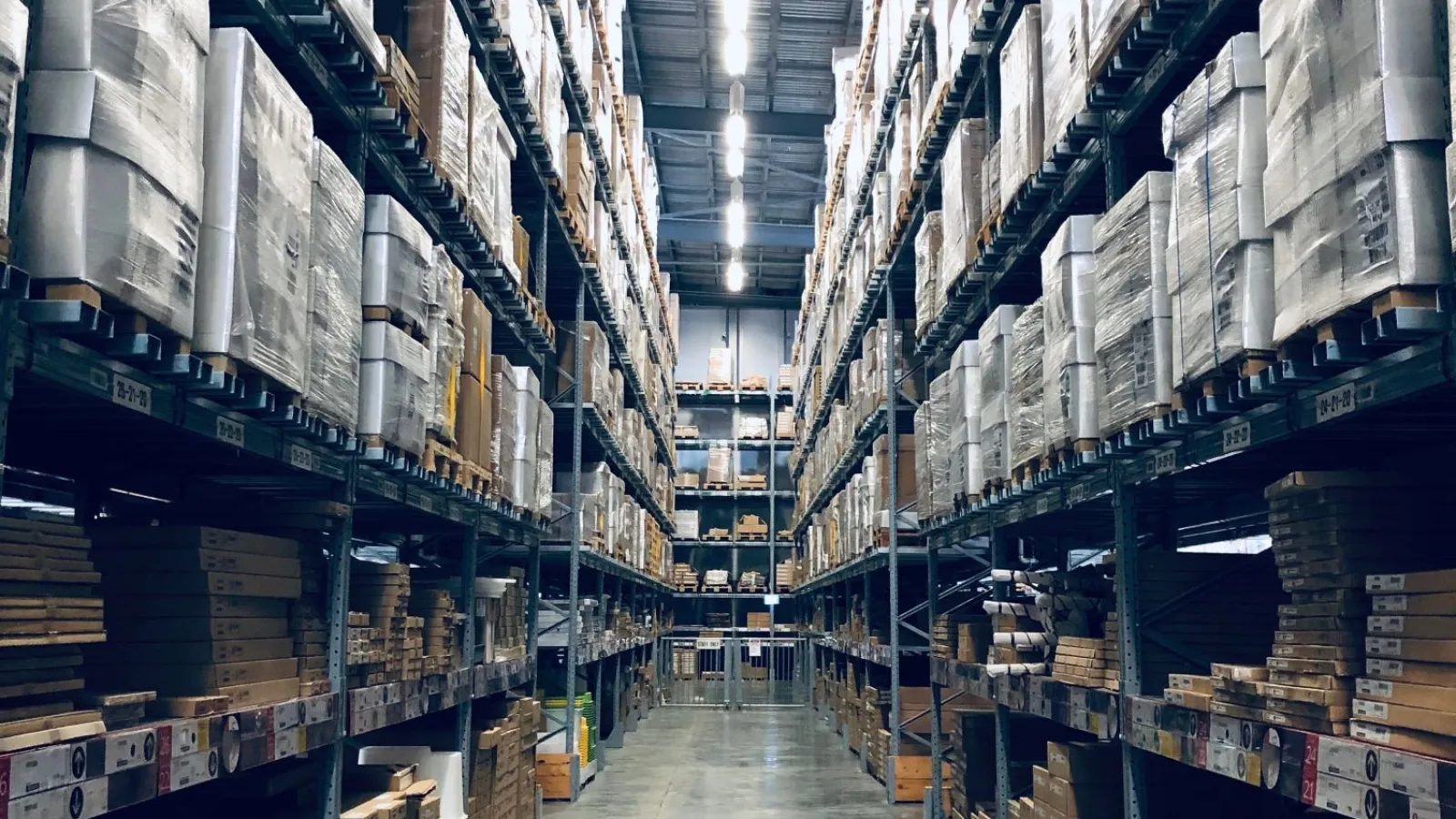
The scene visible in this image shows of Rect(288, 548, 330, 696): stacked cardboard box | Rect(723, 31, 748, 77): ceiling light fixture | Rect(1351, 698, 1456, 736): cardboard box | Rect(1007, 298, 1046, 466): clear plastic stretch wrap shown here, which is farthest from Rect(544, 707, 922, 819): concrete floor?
Rect(723, 31, 748, 77): ceiling light fixture

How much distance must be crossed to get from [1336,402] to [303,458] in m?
3.29

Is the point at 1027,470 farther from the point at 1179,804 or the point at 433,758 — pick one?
the point at 433,758

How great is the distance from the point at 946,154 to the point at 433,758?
4.58 m

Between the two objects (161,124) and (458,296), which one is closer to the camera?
(161,124)

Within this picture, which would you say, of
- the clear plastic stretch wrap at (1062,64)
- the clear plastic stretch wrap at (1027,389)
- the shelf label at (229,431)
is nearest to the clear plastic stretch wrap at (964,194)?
the clear plastic stretch wrap at (1027,389)

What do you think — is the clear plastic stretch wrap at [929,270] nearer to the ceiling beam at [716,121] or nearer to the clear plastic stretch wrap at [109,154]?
the clear plastic stretch wrap at [109,154]

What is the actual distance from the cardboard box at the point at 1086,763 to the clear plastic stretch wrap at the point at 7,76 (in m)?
4.47

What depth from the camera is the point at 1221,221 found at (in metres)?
3.58

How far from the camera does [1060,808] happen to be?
211 inches

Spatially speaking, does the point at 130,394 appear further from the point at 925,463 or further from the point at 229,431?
the point at 925,463

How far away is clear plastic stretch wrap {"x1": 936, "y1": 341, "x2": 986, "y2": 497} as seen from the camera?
6703 millimetres

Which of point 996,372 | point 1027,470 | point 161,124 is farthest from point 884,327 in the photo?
point 161,124

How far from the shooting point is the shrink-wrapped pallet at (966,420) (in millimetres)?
6703

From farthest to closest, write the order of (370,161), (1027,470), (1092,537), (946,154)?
(1092,537)
(946,154)
(1027,470)
(370,161)
